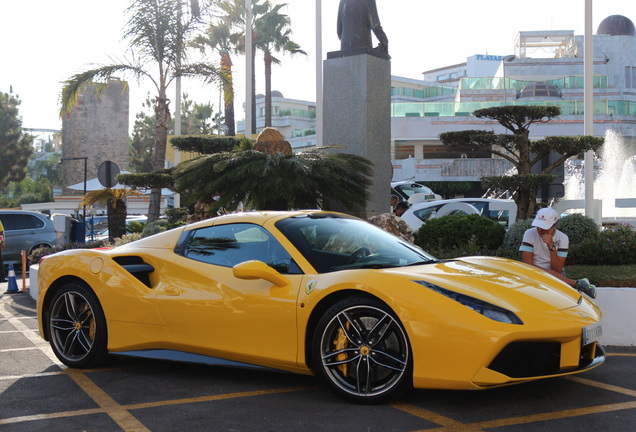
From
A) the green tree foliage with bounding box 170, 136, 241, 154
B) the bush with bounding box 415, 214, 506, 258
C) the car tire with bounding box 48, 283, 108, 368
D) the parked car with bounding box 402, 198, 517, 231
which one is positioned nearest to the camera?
the car tire with bounding box 48, 283, 108, 368

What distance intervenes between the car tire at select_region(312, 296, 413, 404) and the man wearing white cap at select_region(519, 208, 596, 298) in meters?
2.96

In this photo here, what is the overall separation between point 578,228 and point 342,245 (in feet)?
19.6

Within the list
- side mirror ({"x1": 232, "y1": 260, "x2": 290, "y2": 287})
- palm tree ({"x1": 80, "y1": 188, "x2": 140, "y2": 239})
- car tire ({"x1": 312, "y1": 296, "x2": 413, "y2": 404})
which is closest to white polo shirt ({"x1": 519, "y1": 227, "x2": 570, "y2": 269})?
car tire ({"x1": 312, "y1": 296, "x2": 413, "y2": 404})

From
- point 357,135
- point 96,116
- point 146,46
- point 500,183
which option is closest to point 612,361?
point 500,183

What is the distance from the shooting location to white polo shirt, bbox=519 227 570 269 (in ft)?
23.9

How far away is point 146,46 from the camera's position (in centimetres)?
1930

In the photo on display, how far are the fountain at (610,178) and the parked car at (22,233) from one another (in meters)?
18.7

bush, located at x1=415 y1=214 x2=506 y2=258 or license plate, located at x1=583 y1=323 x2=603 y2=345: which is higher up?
bush, located at x1=415 y1=214 x2=506 y2=258

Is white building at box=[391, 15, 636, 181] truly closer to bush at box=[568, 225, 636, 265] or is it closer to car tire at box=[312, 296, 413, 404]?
bush at box=[568, 225, 636, 265]

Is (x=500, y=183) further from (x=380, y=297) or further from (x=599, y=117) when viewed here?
(x=599, y=117)

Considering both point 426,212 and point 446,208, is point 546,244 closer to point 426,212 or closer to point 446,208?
point 446,208

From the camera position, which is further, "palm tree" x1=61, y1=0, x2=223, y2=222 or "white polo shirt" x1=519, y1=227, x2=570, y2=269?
"palm tree" x1=61, y1=0, x2=223, y2=222

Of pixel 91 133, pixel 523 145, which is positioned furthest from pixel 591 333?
pixel 91 133

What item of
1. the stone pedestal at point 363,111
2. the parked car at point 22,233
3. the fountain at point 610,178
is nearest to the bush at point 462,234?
the stone pedestal at point 363,111
